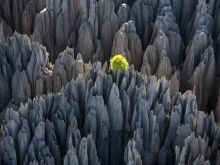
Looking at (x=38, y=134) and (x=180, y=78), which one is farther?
(x=180, y=78)

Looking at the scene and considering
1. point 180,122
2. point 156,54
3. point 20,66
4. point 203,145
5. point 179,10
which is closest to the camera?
point 203,145

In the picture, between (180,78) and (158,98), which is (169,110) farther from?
(180,78)

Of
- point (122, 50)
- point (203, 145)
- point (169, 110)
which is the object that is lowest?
point (203, 145)

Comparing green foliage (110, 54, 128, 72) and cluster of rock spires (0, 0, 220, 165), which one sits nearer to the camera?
cluster of rock spires (0, 0, 220, 165)

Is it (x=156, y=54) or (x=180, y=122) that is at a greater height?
(x=156, y=54)

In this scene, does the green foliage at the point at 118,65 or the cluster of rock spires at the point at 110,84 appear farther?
the green foliage at the point at 118,65

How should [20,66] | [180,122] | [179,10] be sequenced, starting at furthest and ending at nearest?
[179,10] → [20,66] → [180,122]

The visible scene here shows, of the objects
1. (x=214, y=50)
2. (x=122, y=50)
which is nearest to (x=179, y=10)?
(x=214, y=50)

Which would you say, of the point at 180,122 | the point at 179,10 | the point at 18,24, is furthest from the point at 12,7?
the point at 180,122
